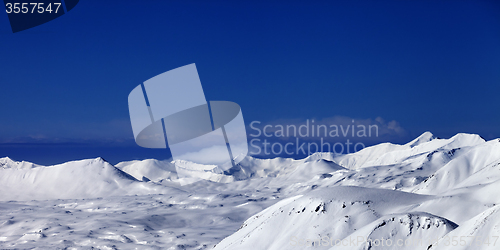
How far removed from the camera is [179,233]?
116 metres

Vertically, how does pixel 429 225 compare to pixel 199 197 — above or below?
above

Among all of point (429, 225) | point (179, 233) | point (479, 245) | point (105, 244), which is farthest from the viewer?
point (179, 233)

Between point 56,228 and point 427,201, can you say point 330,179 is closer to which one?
point 56,228

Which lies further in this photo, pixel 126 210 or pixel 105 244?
pixel 126 210

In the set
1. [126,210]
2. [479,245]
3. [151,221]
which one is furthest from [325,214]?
[126,210]

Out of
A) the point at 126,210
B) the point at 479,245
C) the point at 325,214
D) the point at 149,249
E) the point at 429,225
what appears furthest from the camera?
the point at 126,210

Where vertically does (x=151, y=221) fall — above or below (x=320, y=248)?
below

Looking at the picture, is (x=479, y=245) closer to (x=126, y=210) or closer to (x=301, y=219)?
(x=301, y=219)

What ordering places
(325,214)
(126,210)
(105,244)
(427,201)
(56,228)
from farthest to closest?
(126,210) < (56,228) < (105,244) < (427,201) < (325,214)

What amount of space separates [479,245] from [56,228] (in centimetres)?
14611

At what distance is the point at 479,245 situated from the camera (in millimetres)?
19062

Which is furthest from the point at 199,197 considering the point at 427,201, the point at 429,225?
the point at 429,225

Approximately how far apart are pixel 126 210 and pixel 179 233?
76.7 meters

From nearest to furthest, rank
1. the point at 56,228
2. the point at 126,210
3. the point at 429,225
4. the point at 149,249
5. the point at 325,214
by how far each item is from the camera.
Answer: the point at 429,225 → the point at 325,214 → the point at 149,249 → the point at 56,228 → the point at 126,210
